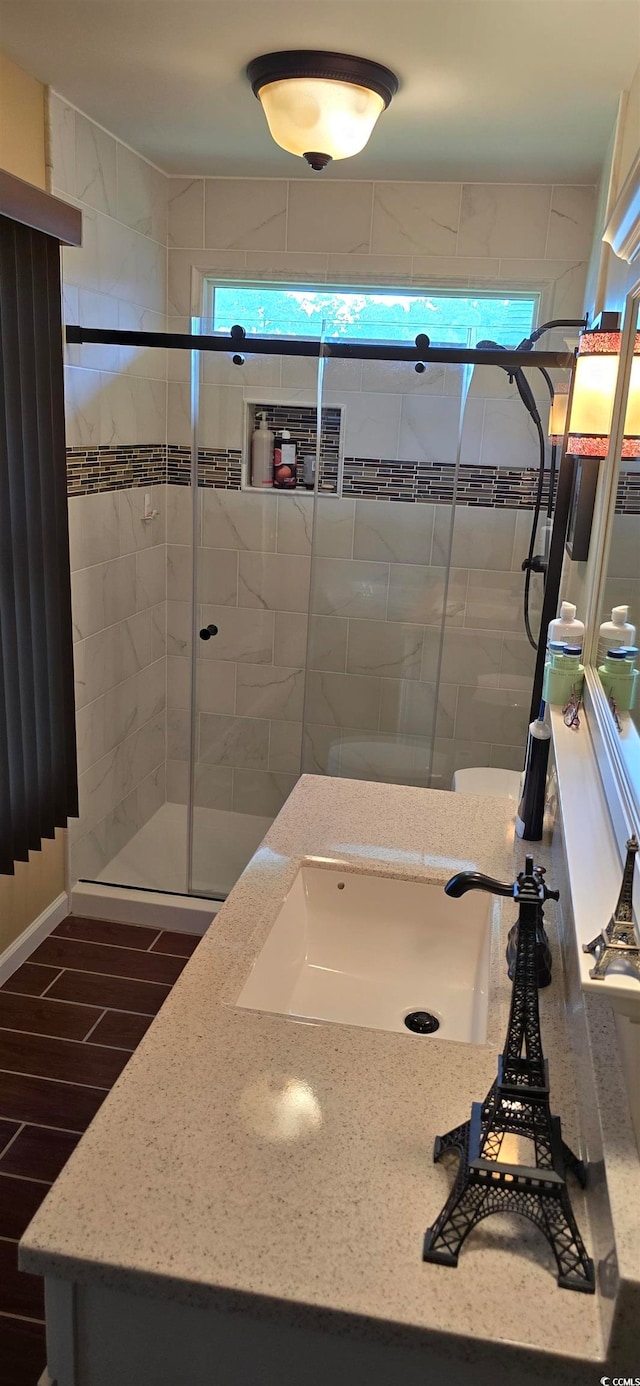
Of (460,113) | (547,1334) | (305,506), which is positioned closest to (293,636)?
(305,506)

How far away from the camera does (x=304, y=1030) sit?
1.36m

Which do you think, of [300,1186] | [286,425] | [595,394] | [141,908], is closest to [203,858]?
[141,908]

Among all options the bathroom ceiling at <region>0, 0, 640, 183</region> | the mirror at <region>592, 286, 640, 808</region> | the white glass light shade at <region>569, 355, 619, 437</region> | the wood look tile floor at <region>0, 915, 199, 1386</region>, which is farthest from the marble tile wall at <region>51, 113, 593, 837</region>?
the mirror at <region>592, 286, 640, 808</region>

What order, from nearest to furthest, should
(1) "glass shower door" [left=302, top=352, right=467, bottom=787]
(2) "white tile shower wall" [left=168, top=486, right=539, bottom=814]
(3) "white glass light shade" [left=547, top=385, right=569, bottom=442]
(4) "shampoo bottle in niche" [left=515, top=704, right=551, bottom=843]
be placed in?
1. (4) "shampoo bottle in niche" [left=515, top=704, right=551, bottom=843]
2. (3) "white glass light shade" [left=547, top=385, right=569, bottom=442]
3. (1) "glass shower door" [left=302, top=352, right=467, bottom=787]
4. (2) "white tile shower wall" [left=168, top=486, right=539, bottom=814]

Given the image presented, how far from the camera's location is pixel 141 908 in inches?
132

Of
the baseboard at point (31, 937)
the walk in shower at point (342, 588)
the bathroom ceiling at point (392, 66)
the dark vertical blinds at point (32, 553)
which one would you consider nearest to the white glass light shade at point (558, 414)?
the walk in shower at point (342, 588)

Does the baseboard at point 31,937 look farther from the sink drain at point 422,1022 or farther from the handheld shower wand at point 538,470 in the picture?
the handheld shower wand at point 538,470

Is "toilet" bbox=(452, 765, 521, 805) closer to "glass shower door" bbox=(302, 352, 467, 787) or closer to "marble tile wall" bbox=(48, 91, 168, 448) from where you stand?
"glass shower door" bbox=(302, 352, 467, 787)

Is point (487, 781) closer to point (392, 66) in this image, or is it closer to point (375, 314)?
point (375, 314)

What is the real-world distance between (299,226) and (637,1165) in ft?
11.5

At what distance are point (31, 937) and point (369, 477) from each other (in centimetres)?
189

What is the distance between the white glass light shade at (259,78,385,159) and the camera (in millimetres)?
2416

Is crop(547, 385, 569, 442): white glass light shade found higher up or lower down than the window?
lower down

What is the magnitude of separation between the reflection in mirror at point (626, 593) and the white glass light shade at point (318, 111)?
4.11ft
